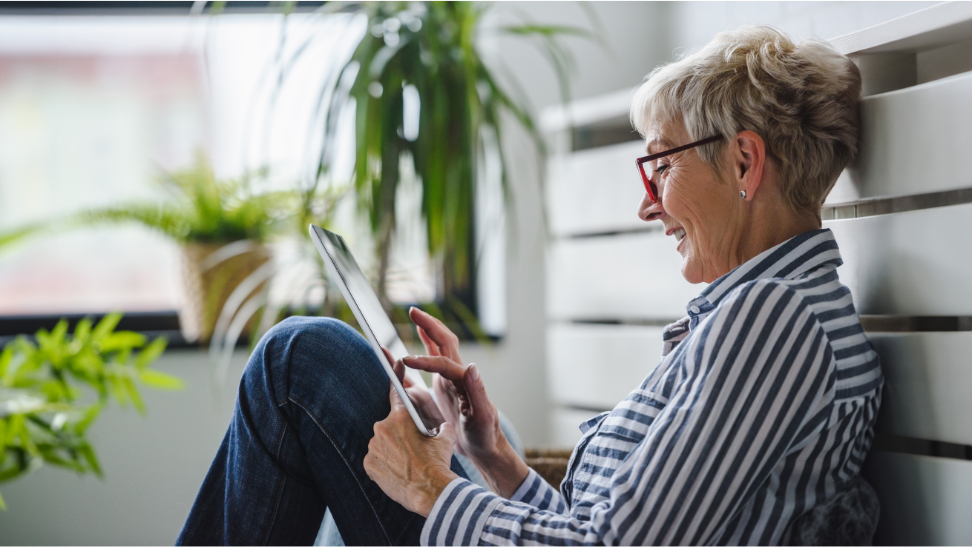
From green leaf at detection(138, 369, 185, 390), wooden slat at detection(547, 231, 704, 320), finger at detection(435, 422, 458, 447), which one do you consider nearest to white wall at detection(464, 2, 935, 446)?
wooden slat at detection(547, 231, 704, 320)

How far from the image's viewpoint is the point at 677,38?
7.57 feet

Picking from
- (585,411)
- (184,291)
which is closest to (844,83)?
(585,411)

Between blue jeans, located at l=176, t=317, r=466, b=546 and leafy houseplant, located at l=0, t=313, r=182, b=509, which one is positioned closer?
blue jeans, located at l=176, t=317, r=466, b=546

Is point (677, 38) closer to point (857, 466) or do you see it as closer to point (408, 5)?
point (408, 5)

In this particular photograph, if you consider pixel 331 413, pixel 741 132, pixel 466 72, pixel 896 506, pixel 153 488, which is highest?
pixel 466 72

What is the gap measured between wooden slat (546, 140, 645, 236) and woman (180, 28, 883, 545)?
0.73 m

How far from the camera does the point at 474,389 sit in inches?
42.4

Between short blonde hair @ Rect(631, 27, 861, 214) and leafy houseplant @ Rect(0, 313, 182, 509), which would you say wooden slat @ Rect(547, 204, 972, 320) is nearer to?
short blonde hair @ Rect(631, 27, 861, 214)

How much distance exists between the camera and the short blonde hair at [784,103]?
95 centimetres

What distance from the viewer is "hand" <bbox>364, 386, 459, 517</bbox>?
888 millimetres

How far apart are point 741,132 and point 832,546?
19.0 inches

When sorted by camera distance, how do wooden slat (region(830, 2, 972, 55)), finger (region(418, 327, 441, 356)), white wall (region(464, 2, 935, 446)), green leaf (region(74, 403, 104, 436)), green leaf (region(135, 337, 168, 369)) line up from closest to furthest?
wooden slat (region(830, 2, 972, 55)) → finger (region(418, 327, 441, 356)) → green leaf (region(74, 403, 104, 436)) → green leaf (region(135, 337, 168, 369)) → white wall (region(464, 2, 935, 446))

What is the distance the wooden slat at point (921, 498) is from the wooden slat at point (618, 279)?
2.07 feet

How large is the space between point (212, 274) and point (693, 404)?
5.33 ft
